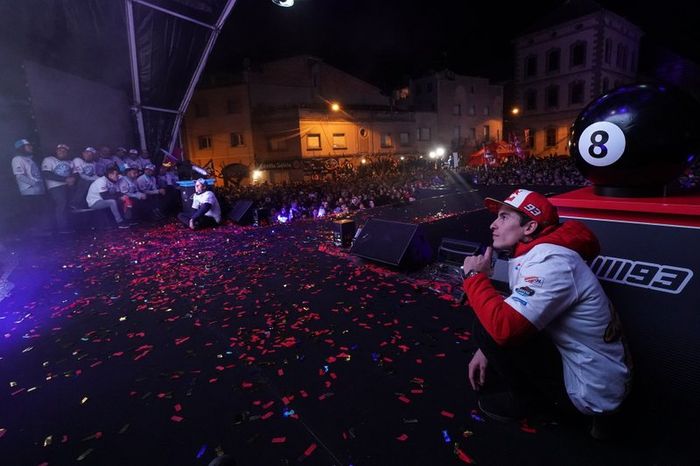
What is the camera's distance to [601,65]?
34125 mm

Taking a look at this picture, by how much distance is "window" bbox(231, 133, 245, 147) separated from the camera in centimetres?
3183

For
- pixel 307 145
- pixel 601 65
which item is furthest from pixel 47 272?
pixel 601 65

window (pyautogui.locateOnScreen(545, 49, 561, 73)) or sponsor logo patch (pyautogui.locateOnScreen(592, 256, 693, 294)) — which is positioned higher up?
window (pyautogui.locateOnScreen(545, 49, 561, 73))

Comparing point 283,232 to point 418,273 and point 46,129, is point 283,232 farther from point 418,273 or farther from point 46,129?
point 46,129

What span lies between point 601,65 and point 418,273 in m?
40.4

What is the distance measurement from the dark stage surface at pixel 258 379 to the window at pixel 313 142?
27.4 metres

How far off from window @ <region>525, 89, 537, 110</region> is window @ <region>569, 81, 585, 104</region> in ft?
12.0

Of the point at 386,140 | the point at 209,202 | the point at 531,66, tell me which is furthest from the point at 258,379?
the point at 531,66

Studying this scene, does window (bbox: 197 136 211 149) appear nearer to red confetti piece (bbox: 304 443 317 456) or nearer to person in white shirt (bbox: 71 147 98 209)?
person in white shirt (bbox: 71 147 98 209)

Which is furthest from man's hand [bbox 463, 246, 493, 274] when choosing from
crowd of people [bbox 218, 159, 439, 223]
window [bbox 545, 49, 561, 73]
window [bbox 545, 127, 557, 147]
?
window [bbox 545, 49, 561, 73]

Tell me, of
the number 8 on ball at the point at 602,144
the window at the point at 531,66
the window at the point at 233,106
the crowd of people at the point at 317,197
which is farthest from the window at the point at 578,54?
the number 8 on ball at the point at 602,144

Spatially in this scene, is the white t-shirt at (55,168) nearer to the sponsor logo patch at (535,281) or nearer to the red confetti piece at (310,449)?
the red confetti piece at (310,449)

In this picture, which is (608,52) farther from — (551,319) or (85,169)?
(551,319)

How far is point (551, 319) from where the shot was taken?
191 cm
